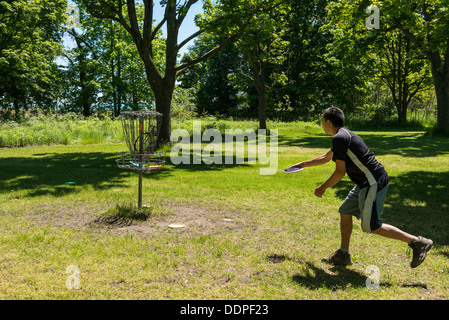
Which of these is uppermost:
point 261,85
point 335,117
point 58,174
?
point 261,85

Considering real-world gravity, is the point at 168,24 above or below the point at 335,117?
above

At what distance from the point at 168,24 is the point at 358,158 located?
12.1 meters

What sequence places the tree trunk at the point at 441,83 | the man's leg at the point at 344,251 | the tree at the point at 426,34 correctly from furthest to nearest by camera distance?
the tree trunk at the point at 441,83, the tree at the point at 426,34, the man's leg at the point at 344,251

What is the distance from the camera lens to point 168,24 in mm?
14109

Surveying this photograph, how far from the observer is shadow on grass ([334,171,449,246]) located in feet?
17.8

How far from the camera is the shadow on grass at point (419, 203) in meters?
5.42

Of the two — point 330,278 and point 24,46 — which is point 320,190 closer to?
point 330,278

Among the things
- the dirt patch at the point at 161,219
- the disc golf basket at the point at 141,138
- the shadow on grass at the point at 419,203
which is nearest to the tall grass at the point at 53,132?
the dirt patch at the point at 161,219

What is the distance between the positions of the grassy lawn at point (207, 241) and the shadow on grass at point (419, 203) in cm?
2

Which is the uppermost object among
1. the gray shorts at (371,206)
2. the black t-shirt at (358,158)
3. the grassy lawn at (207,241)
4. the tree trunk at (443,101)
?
the tree trunk at (443,101)

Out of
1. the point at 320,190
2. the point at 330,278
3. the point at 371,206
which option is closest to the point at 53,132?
the point at 320,190

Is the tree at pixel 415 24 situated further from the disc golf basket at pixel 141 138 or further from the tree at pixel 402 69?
the disc golf basket at pixel 141 138

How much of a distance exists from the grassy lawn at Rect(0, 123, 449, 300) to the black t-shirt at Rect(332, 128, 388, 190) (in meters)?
1.03
